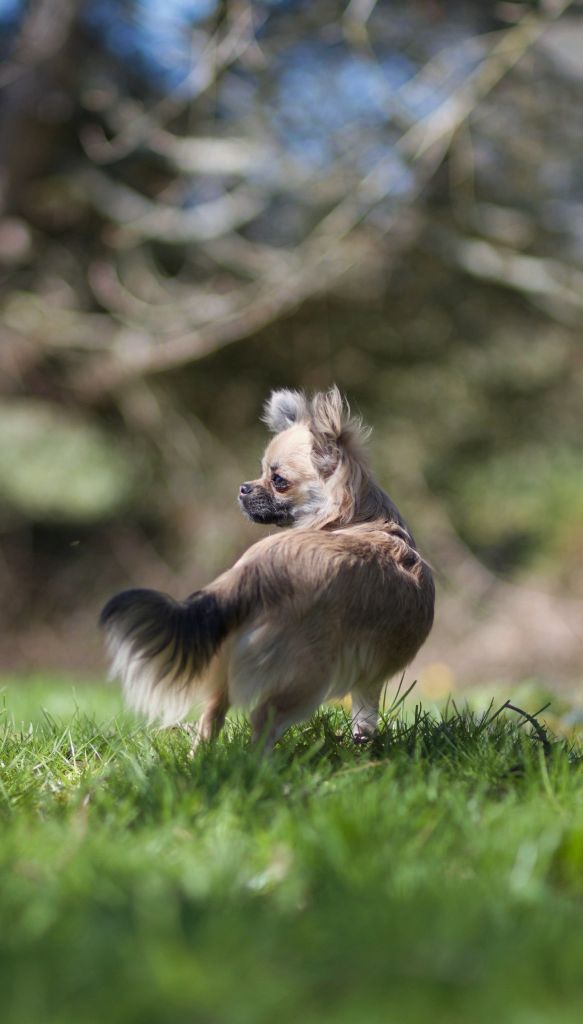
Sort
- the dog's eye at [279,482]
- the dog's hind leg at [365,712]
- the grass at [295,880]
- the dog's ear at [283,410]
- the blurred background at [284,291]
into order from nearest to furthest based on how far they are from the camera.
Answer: the grass at [295,880] → the dog's hind leg at [365,712] → the dog's eye at [279,482] → the dog's ear at [283,410] → the blurred background at [284,291]

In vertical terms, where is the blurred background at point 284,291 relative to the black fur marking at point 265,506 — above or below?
above

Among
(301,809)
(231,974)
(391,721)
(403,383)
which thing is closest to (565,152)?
(403,383)

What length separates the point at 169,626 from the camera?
3135 mm

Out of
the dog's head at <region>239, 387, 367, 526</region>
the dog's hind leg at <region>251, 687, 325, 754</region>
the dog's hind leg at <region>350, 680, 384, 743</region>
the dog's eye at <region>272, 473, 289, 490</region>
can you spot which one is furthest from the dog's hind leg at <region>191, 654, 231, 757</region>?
the dog's eye at <region>272, 473, 289, 490</region>

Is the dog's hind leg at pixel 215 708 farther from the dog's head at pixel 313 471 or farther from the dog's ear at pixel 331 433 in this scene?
the dog's ear at pixel 331 433

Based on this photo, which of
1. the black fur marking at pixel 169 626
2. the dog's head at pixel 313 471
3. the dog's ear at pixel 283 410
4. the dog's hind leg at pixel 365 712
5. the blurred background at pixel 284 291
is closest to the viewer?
the black fur marking at pixel 169 626

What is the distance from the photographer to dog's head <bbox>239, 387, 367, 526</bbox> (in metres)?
3.71

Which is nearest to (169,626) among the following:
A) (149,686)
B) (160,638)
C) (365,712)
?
(160,638)

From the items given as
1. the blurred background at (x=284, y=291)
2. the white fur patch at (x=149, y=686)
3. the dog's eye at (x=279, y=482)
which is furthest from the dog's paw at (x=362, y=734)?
the blurred background at (x=284, y=291)

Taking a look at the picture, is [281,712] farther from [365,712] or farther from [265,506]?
[265,506]

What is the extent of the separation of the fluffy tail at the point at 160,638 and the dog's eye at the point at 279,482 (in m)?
0.72

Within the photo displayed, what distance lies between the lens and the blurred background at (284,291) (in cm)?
939

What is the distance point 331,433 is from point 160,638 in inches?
40.4

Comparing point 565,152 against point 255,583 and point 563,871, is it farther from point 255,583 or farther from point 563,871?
point 563,871
